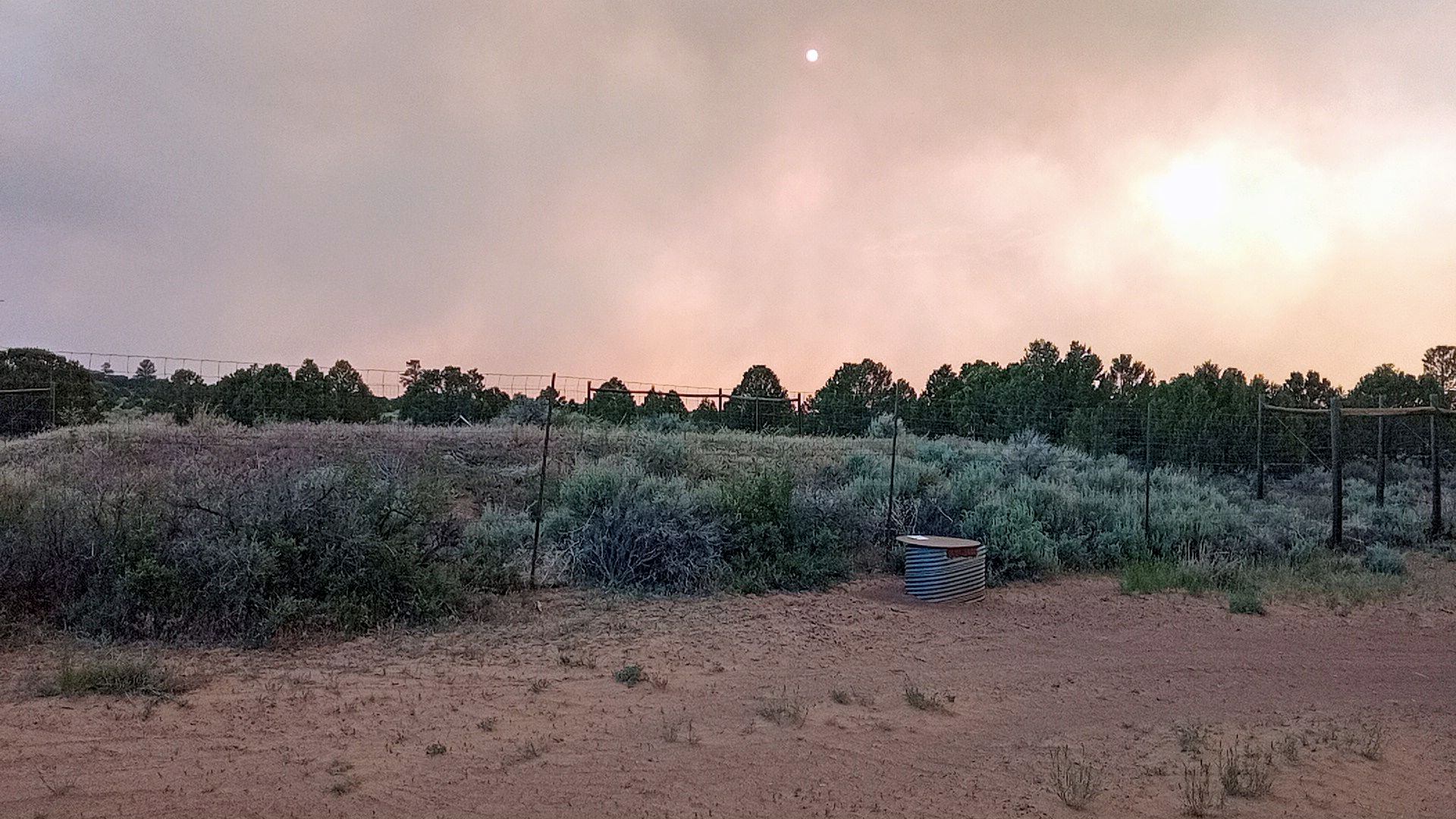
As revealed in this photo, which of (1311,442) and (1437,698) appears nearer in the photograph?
(1437,698)

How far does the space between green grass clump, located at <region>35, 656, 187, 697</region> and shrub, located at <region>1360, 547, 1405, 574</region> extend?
52.1 ft

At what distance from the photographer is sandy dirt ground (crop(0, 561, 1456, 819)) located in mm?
5188

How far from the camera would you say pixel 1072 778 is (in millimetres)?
5500

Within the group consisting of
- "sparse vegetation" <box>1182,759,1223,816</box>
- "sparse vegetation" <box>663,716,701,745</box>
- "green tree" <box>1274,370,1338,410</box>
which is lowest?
"sparse vegetation" <box>663,716,701,745</box>

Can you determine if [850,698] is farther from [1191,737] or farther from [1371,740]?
[1371,740]

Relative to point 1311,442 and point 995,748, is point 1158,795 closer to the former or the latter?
point 995,748

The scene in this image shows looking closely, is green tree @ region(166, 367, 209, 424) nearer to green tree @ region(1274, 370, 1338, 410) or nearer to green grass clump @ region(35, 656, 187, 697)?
green grass clump @ region(35, 656, 187, 697)

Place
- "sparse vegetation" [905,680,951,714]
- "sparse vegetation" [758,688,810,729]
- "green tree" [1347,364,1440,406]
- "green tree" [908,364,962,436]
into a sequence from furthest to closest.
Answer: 1. "green tree" [908,364,962,436]
2. "green tree" [1347,364,1440,406]
3. "sparse vegetation" [905,680,951,714]
4. "sparse vegetation" [758,688,810,729]

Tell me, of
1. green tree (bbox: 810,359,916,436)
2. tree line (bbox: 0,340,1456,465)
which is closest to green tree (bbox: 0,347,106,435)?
tree line (bbox: 0,340,1456,465)

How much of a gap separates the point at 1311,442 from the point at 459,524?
24.6m

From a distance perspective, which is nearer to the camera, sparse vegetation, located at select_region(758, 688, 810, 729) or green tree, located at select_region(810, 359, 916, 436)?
sparse vegetation, located at select_region(758, 688, 810, 729)

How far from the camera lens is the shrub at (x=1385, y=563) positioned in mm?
13773

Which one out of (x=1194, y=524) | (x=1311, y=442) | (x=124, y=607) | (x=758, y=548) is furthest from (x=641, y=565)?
(x=1311, y=442)

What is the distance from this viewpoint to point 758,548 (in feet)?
40.4
